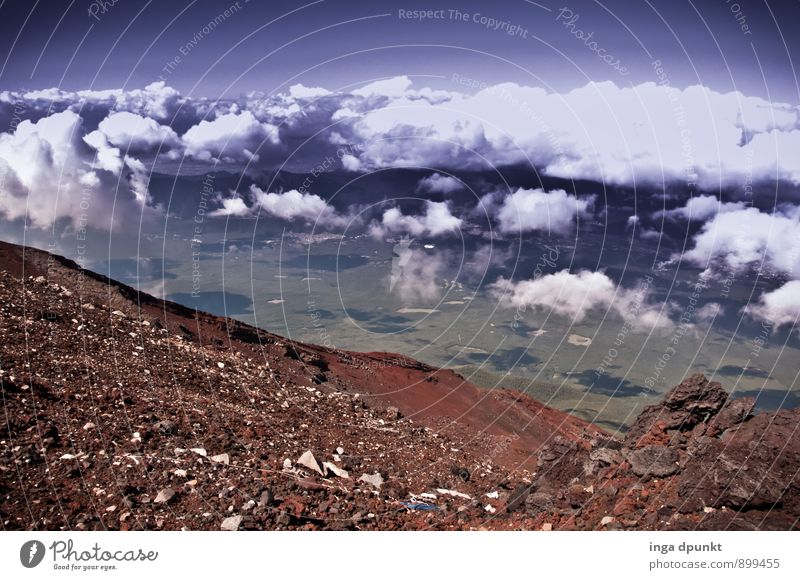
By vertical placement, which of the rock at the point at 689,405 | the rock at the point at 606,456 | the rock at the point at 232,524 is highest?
the rock at the point at 689,405

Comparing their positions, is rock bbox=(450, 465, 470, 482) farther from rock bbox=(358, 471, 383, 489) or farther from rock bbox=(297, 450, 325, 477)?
rock bbox=(297, 450, 325, 477)

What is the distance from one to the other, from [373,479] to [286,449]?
2.27 metres

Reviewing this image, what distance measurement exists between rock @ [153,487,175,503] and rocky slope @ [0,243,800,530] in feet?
0.15

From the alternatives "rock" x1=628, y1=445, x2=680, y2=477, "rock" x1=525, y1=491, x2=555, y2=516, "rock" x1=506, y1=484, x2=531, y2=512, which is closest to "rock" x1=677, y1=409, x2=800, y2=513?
"rock" x1=628, y1=445, x2=680, y2=477

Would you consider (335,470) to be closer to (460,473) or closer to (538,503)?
(460,473)

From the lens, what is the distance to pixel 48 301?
20875mm

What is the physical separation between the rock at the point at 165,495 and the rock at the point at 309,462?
3.12 m

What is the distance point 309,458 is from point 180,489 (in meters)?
3.12

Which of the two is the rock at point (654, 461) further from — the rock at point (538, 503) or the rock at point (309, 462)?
the rock at point (309, 462)

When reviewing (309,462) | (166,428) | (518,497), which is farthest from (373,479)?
(166,428)
